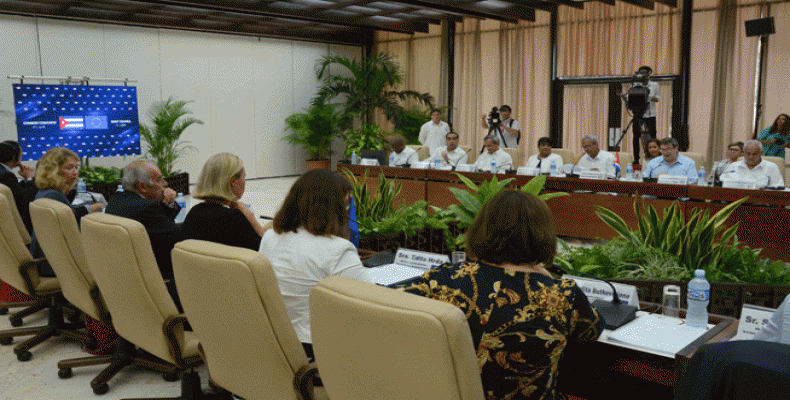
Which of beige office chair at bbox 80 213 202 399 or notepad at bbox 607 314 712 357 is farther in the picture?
beige office chair at bbox 80 213 202 399

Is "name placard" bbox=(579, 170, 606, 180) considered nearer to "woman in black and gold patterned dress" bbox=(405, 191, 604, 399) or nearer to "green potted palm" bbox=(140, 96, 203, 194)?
"woman in black and gold patterned dress" bbox=(405, 191, 604, 399)

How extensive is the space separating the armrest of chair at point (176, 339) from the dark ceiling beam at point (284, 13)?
6.69m

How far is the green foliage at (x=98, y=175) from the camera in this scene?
314 inches

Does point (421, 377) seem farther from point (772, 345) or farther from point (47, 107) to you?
point (47, 107)

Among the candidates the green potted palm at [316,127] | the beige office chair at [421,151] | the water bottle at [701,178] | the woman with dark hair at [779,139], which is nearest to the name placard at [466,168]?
the beige office chair at [421,151]

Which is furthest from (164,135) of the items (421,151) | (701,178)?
(701,178)

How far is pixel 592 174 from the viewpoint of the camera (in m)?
6.35

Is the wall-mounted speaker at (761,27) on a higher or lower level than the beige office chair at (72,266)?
higher

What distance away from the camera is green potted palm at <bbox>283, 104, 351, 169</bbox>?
1191cm

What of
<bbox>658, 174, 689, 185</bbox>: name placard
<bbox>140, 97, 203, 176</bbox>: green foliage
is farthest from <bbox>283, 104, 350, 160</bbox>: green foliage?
<bbox>658, 174, 689, 185</bbox>: name placard

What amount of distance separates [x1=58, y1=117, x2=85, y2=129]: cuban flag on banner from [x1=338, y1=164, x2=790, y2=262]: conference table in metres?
4.62

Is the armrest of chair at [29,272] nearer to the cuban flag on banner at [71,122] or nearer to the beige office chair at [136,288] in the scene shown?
the beige office chair at [136,288]

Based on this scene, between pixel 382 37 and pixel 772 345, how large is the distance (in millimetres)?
12917

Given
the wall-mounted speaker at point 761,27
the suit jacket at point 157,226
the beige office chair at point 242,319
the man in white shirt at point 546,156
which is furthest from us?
the wall-mounted speaker at point 761,27
